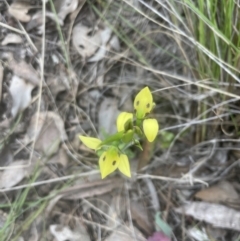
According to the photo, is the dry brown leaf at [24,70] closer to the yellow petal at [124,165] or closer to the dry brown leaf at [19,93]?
the dry brown leaf at [19,93]

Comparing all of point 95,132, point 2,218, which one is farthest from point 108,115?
point 2,218

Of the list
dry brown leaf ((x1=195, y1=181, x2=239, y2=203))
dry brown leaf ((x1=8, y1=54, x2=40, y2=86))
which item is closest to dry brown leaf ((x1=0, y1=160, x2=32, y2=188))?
dry brown leaf ((x1=8, y1=54, x2=40, y2=86))

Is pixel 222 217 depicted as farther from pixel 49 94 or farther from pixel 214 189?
pixel 49 94

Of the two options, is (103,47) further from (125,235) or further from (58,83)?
(125,235)

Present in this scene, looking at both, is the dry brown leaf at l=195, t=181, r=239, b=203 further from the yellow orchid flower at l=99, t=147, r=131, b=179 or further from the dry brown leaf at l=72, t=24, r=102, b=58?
the dry brown leaf at l=72, t=24, r=102, b=58

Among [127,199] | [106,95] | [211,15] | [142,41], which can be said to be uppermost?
[211,15]

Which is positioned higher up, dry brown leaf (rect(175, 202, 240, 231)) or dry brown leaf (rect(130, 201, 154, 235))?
dry brown leaf (rect(175, 202, 240, 231))

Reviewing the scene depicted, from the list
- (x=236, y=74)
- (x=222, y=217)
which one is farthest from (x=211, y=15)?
(x=222, y=217)
